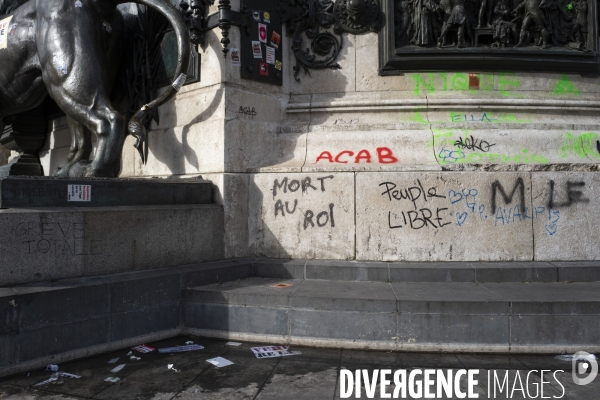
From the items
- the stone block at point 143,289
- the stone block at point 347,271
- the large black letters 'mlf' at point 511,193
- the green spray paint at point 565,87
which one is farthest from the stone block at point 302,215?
the green spray paint at point 565,87

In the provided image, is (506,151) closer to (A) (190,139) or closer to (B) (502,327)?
(B) (502,327)

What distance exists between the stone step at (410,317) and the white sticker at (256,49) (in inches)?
133

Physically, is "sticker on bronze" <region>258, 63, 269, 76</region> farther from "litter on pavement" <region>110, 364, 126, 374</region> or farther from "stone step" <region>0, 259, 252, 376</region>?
"litter on pavement" <region>110, 364, 126, 374</region>

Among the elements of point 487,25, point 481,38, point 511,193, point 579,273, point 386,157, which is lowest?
point 579,273

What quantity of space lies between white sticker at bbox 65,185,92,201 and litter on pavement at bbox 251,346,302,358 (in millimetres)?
2304

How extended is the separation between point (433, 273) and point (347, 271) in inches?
39.2

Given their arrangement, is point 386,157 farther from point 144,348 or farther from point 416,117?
point 144,348

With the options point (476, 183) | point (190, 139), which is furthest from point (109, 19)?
point (476, 183)

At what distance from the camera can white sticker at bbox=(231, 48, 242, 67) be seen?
6.54 m

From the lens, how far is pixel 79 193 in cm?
495

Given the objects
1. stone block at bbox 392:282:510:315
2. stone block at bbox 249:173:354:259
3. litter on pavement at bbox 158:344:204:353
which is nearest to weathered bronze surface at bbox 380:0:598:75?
stone block at bbox 249:173:354:259

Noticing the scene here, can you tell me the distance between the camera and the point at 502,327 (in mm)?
4621

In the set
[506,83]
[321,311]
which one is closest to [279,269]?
[321,311]

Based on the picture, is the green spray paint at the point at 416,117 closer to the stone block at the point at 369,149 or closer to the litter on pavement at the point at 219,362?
the stone block at the point at 369,149
